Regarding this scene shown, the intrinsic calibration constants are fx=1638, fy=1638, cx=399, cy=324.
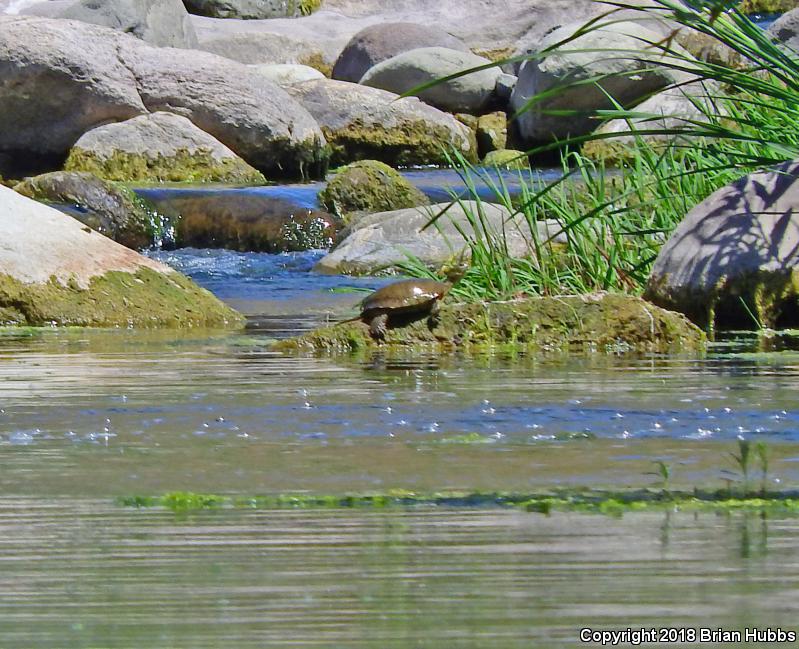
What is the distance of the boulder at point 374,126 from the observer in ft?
70.2

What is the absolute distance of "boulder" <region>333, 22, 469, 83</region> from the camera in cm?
2670

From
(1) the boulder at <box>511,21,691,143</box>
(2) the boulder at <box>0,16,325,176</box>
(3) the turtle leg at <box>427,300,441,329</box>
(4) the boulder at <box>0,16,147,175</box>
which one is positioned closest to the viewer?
(3) the turtle leg at <box>427,300,441,329</box>

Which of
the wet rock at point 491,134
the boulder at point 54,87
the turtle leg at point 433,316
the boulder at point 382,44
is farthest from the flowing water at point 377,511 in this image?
the boulder at point 382,44

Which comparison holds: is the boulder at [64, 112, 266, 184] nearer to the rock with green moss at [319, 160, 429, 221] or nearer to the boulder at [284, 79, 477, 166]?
the rock with green moss at [319, 160, 429, 221]

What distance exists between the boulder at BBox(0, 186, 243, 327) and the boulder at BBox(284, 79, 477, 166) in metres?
13.0

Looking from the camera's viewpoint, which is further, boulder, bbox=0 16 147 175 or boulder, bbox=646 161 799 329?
boulder, bbox=0 16 147 175

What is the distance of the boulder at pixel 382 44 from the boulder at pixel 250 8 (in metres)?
3.84

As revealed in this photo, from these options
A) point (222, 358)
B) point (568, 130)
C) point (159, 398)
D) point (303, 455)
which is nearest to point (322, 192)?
point (568, 130)

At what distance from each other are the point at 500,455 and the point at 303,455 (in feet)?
1.35

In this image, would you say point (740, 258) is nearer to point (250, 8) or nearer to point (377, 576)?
point (377, 576)

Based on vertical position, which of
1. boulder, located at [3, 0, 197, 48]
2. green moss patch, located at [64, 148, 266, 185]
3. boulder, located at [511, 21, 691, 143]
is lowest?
green moss patch, located at [64, 148, 266, 185]

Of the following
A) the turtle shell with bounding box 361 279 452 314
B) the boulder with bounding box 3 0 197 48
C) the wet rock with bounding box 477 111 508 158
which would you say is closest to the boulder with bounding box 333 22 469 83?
the wet rock with bounding box 477 111 508 158

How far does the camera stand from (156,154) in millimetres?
18016

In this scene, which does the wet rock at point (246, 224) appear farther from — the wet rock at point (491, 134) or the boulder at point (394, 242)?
the wet rock at point (491, 134)
